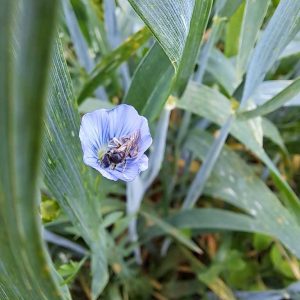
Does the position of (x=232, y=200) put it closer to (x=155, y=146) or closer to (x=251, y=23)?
(x=155, y=146)

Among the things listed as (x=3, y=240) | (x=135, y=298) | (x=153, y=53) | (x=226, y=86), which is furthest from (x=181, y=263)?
(x=3, y=240)

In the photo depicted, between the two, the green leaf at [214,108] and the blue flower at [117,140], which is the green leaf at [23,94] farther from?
the green leaf at [214,108]

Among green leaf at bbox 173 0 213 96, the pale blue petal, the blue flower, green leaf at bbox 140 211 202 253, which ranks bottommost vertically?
green leaf at bbox 140 211 202 253

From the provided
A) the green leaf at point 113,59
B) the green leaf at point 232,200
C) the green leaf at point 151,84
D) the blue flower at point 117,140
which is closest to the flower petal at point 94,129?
the blue flower at point 117,140

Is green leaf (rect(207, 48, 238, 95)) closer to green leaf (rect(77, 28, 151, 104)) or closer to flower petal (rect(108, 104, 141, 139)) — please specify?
green leaf (rect(77, 28, 151, 104))

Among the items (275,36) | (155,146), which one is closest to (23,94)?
(275,36)

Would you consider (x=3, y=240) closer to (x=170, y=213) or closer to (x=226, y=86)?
(x=226, y=86)

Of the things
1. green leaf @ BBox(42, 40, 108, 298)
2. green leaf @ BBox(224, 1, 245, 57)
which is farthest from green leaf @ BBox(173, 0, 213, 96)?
green leaf @ BBox(224, 1, 245, 57)

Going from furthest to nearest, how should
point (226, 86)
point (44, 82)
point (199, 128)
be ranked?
point (199, 128) < point (226, 86) < point (44, 82)
